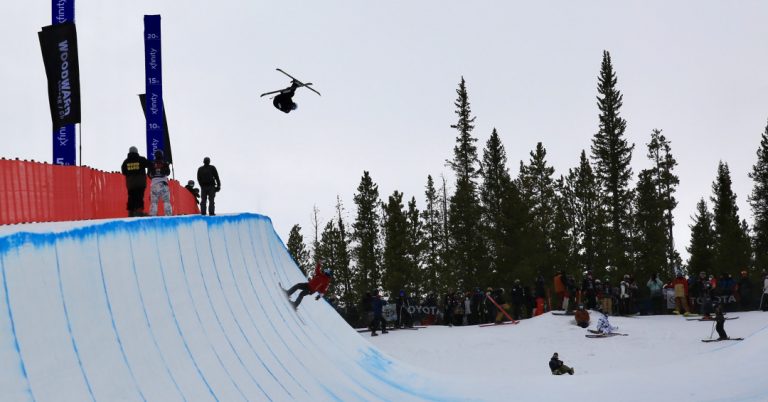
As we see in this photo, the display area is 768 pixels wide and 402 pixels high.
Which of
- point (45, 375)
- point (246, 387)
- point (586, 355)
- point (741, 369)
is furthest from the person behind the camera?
point (586, 355)

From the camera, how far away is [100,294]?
21.4 feet

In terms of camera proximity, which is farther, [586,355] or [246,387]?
[586,355]

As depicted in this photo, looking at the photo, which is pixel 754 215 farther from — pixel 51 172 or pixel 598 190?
pixel 51 172

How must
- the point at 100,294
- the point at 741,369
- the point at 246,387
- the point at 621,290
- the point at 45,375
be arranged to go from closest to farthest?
1. the point at 45,375
2. the point at 100,294
3. the point at 246,387
4. the point at 741,369
5. the point at 621,290

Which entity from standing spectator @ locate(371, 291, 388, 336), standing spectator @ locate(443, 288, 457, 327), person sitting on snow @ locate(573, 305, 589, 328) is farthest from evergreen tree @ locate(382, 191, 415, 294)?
person sitting on snow @ locate(573, 305, 589, 328)

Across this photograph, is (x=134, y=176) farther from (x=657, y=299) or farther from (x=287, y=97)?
(x=657, y=299)

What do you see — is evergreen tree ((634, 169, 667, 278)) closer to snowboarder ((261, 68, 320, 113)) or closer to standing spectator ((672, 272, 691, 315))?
standing spectator ((672, 272, 691, 315))

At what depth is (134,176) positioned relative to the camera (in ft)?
39.1

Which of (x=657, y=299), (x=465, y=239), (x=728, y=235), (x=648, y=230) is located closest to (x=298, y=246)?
(x=465, y=239)

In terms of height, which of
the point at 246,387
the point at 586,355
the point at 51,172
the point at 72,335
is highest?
the point at 51,172

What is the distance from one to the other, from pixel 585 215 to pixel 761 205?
13.9 metres

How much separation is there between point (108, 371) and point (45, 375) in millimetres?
833

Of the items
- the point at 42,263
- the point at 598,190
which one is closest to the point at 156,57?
the point at 42,263

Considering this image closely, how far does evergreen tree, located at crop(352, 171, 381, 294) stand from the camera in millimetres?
51469
